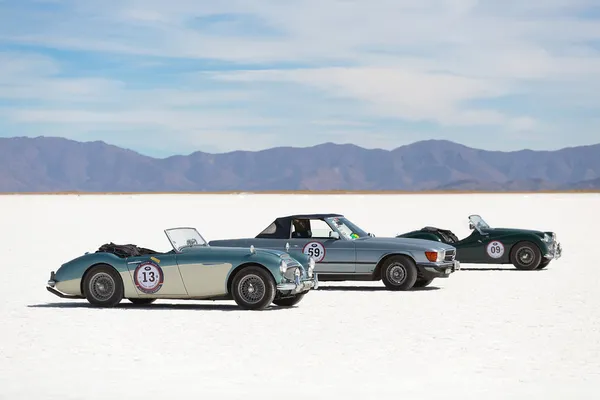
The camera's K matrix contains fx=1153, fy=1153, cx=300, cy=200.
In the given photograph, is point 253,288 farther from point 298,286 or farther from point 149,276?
point 149,276

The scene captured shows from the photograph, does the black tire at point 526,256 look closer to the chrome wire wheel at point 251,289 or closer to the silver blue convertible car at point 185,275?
the silver blue convertible car at point 185,275

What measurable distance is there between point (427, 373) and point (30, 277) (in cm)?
1345

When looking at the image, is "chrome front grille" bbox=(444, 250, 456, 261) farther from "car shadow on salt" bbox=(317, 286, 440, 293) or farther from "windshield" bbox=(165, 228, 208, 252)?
"windshield" bbox=(165, 228, 208, 252)

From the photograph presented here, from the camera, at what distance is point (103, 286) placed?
16094 mm

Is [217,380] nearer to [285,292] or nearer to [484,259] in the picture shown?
[285,292]

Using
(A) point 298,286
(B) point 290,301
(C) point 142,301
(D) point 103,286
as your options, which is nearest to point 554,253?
(B) point 290,301

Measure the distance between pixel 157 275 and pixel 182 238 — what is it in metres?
0.75

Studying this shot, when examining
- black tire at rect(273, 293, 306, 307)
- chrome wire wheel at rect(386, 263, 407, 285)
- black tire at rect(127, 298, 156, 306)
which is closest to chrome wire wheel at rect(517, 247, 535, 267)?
chrome wire wheel at rect(386, 263, 407, 285)

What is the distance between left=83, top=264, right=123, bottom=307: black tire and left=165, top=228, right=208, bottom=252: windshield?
899mm

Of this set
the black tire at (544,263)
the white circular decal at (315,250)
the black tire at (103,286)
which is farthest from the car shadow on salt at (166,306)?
the black tire at (544,263)

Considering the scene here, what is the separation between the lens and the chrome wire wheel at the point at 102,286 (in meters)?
16.0

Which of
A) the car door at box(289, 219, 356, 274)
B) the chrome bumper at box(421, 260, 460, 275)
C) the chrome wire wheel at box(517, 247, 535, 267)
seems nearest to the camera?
the chrome bumper at box(421, 260, 460, 275)

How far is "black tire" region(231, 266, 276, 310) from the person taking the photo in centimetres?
1541

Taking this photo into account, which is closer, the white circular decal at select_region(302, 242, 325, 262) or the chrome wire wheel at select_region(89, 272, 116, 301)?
the chrome wire wheel at select_region(89, 272, 116, 301)
